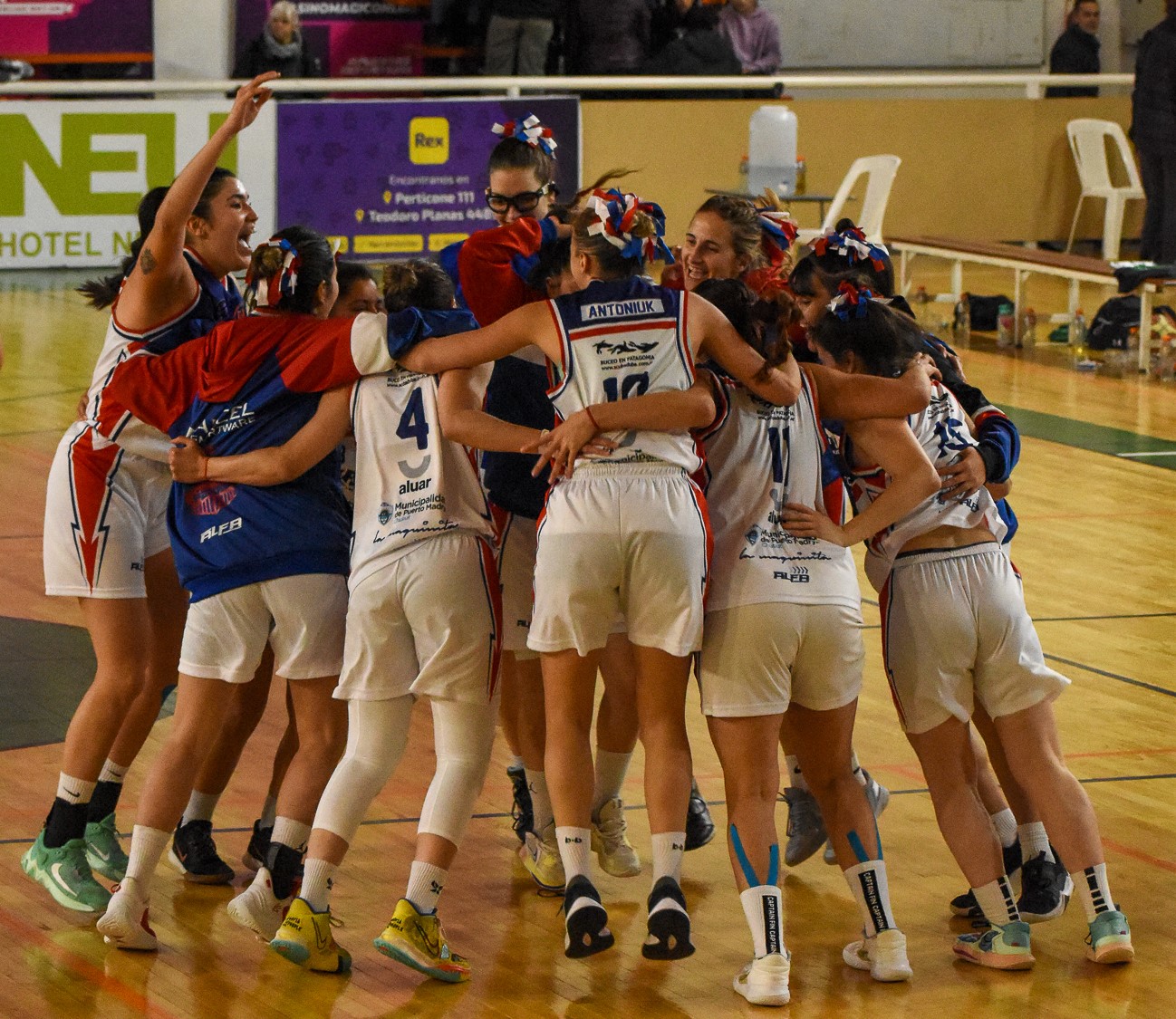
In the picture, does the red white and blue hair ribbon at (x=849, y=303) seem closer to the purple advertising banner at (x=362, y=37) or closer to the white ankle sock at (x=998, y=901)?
the white ankle sock at (x=998, y=901)

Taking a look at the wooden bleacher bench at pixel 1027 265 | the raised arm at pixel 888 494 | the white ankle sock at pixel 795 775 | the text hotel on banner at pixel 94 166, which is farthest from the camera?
the text hotel on banner at pixel 94 166

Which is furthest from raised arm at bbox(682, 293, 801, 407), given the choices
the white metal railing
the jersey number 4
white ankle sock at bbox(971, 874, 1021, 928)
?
the white metal railing

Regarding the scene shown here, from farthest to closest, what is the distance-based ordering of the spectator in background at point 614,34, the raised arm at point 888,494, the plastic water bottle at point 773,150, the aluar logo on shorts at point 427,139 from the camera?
the spectator in background at point 614,34
the plastic water bottle at point 773,150
the aluar logo on shorts at point 427,139
the raised arm at point 888,494

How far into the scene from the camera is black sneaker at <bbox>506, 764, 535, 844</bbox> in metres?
5.38

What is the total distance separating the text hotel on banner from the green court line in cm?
743

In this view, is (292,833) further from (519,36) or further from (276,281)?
(519,36)

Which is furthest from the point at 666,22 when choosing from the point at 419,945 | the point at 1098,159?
the point at 419,945

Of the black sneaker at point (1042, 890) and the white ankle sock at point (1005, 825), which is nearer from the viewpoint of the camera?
the black sneaker at point (1042, 890)

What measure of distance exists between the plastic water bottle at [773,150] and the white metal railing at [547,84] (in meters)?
1.02

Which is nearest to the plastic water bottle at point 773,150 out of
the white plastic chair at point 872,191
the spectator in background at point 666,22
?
the white plastic chair at point 872,191

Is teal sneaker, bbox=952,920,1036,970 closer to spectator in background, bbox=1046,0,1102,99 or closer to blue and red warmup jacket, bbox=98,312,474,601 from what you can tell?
blue and red warmup jacket, bbox=98,312,474,601

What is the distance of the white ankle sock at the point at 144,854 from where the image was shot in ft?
14.8

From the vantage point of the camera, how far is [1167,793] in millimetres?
5863

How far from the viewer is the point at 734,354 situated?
14.6 feet
